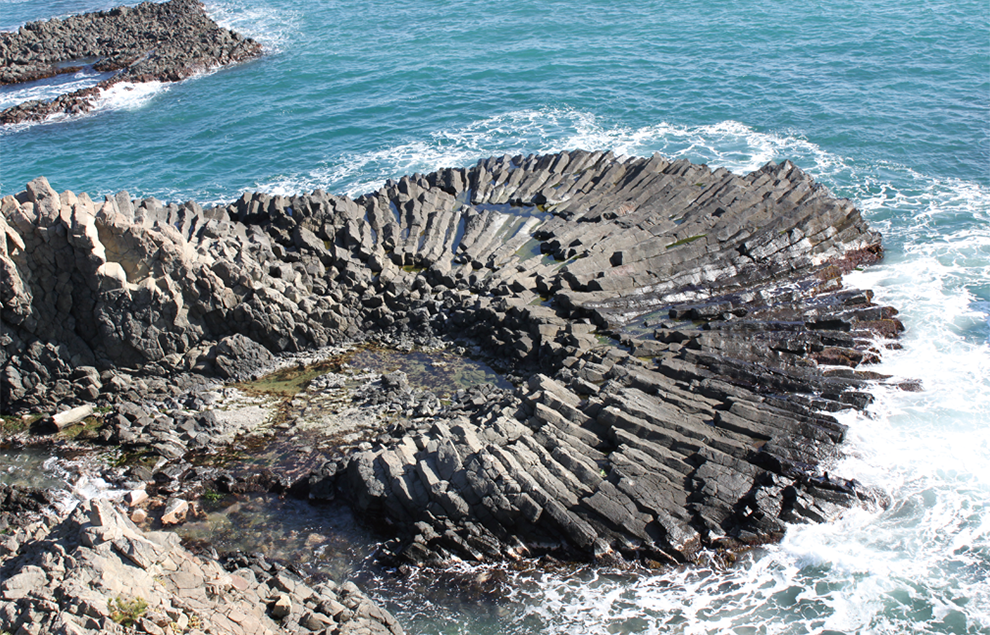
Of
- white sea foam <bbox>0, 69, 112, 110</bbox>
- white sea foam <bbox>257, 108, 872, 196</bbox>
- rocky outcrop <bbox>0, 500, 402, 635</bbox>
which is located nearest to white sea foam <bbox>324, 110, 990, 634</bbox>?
rocky outcrop <bbox>0, 500, 402, 635</bbox>

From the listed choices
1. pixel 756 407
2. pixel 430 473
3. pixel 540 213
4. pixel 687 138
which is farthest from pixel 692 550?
pixel 687 138

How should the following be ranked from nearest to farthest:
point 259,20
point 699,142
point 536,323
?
point 536,323, point 699,142, point 259,20

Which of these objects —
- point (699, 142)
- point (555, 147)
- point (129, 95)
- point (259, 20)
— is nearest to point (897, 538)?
point (699, 142)

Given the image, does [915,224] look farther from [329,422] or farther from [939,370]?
[329,422]

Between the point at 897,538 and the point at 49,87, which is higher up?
the point at 49,87

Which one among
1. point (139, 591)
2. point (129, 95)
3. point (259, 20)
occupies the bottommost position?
point (139, 591)

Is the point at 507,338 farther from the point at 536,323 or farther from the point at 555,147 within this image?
the point at 555,147

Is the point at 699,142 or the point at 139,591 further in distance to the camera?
the point at 699,142

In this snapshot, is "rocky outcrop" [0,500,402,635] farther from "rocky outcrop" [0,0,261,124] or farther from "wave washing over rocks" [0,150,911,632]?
"rocky outcrop" [0,0,261,124]
